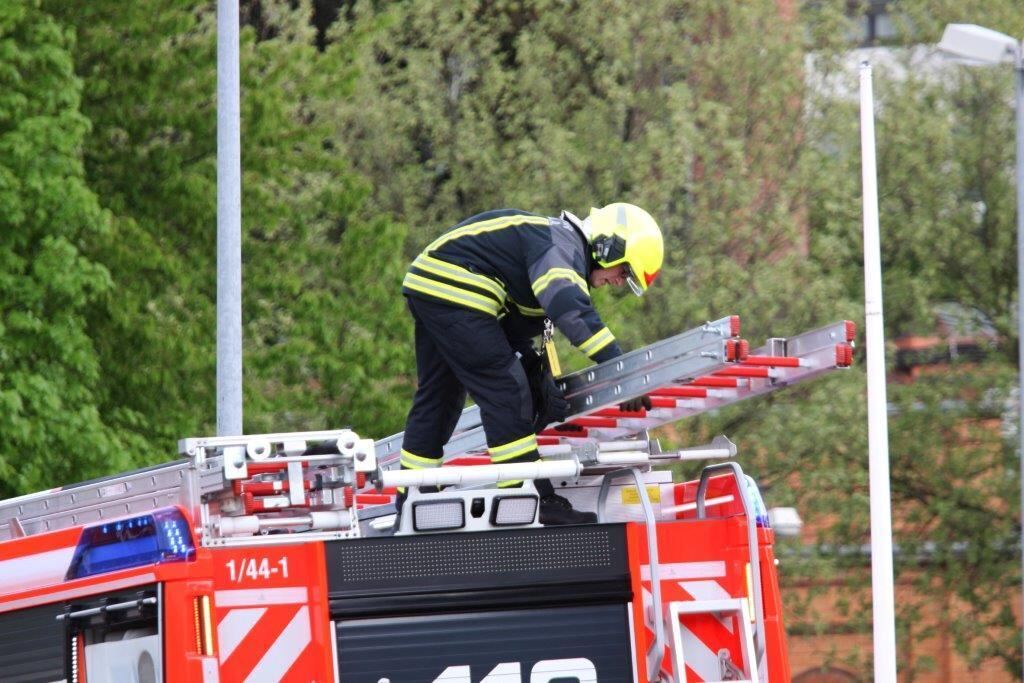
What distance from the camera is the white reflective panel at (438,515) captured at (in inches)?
242

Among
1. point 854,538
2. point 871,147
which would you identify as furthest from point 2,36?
point 854,538

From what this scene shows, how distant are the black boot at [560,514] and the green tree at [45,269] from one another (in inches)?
295

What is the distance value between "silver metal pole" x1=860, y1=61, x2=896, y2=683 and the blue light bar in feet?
23.5

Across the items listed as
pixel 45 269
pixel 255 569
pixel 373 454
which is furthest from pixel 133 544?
pixel 45 269

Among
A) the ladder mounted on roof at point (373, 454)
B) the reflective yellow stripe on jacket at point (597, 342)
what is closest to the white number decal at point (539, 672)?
the ladder mounted on roof at point (373, 454)

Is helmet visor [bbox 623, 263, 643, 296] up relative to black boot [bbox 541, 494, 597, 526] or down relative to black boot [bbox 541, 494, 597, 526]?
up

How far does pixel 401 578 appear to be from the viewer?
5.97 m

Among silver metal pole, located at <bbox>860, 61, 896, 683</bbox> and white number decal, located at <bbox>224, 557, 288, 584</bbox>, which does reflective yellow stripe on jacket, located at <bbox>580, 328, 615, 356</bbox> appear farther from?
silver metal pole, located at <bbox>860, 61, 896, 683</bbox>

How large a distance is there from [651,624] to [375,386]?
35.7 ft

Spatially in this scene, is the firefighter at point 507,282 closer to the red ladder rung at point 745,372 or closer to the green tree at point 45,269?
the red ladder rung at point 745,372

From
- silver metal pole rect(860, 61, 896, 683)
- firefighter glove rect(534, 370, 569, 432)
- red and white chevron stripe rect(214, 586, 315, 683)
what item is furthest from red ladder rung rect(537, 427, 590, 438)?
silver metal pole rect(860, 61, 896, 683)

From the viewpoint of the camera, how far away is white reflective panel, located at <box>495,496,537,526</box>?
6.21m

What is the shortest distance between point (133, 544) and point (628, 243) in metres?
2.32

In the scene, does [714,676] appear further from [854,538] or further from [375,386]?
[854,538]
